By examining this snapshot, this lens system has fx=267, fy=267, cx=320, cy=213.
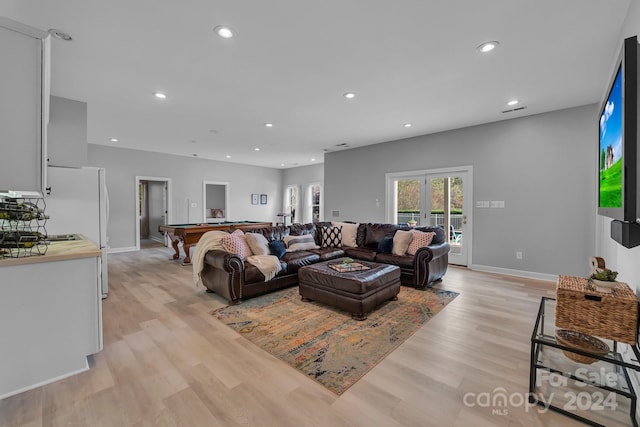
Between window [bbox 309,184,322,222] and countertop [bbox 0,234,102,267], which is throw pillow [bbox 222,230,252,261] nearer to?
countertop [bbox 0,234,102,267]

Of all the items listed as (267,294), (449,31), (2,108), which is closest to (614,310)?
(449,31)

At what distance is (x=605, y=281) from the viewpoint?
64.9 inches

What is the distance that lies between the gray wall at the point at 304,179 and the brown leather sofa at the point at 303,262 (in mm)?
4798

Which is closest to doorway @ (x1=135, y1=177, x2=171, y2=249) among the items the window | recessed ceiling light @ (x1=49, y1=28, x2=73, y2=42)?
the window

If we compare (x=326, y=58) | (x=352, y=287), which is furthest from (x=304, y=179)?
(x=352, y=287)

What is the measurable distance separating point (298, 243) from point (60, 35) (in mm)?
3556

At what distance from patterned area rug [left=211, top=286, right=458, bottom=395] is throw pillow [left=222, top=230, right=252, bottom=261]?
0.63 meters

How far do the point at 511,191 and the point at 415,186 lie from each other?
67.7 inches

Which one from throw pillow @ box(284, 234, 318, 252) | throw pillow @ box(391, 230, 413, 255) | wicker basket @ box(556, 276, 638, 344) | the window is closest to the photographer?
wicker basket @ box(556, 276, 638, 344)

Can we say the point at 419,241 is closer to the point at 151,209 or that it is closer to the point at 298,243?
the point at 298,243

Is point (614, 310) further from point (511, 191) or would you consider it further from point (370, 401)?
point (511, 191)

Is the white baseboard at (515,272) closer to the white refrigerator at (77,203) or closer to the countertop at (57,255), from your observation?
the countertop at (57,255)

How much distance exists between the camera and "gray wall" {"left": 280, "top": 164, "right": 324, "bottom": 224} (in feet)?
31.7

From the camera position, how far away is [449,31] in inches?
89.5
